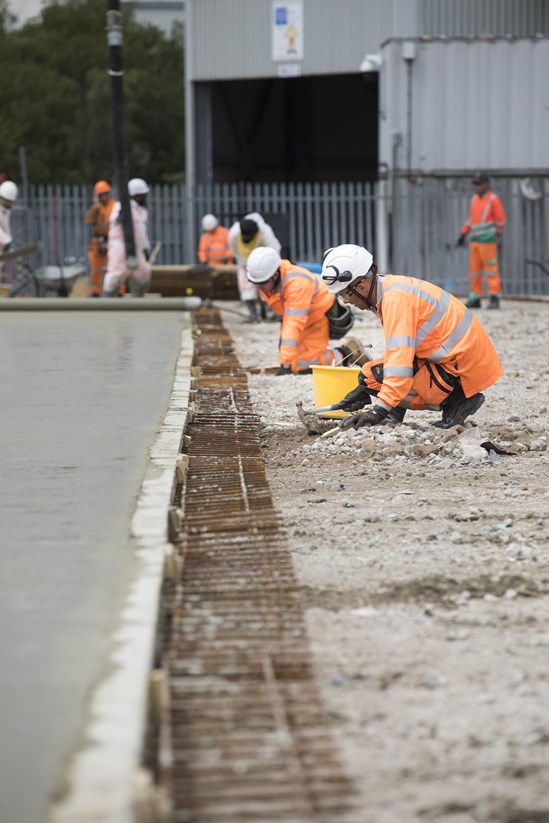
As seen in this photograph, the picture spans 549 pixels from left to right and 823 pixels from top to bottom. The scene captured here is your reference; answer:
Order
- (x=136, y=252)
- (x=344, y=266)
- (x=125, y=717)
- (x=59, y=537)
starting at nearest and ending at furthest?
1. (x=125, y=717)
2. (x=59, y=537)
3. (x=344, y=266)
4. (x=136, y=252)

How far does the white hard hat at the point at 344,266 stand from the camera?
698 cm

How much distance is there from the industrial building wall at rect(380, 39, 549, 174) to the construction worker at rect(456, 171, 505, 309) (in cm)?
379

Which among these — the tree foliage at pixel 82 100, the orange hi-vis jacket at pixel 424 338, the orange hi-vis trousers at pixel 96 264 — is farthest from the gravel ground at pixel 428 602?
the tree foliage at pixel 82 100

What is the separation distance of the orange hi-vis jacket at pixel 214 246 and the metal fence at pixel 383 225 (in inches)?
41.8

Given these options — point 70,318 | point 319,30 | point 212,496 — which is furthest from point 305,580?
point 319,30

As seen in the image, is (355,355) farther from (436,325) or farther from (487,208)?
(487,208)

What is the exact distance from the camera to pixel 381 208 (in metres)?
21.9

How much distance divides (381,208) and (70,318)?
8473 mm

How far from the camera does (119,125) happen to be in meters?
17.4

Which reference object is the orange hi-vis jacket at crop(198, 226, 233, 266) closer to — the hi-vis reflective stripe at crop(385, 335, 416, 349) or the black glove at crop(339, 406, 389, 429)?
the black glove at crop(339, 406, 389, 429)

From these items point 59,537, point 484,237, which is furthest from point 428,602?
point 484,237

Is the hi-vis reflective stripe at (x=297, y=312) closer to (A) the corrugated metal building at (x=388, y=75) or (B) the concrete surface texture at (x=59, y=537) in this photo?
(B) the concrete surface texture at (x=59, y=537)

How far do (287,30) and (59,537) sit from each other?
21.1 metres

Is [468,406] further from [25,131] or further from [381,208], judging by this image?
[25,131]
